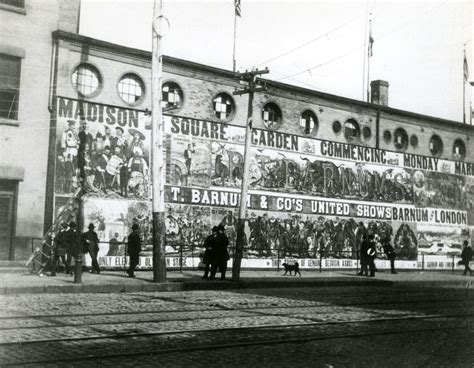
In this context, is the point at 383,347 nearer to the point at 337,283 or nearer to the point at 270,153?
the point at 337,283

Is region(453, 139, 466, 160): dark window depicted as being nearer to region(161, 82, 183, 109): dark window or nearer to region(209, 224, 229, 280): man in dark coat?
region(161, 82, 183, 109): dark window

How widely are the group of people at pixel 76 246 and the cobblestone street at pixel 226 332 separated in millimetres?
4073

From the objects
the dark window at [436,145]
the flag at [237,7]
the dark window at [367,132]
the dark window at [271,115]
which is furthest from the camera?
the dark window at [436,145]

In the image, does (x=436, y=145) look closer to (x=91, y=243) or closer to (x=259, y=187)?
(x=259, y=187)

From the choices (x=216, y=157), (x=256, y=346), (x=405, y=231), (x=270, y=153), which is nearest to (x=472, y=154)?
(x=405, y=231)

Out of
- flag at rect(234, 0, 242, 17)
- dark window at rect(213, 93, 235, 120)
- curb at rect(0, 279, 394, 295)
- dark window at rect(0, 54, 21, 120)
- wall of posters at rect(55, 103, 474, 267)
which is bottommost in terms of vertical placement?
curb at rect(0, 279, 394, 295)

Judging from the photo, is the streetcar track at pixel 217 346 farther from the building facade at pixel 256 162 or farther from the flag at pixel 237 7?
the flag at pixel 237 7

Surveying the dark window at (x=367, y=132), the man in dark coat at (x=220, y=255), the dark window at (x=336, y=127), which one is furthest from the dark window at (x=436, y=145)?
the man in dark coat at (x=220, y=255)

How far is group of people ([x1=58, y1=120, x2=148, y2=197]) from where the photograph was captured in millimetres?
20656

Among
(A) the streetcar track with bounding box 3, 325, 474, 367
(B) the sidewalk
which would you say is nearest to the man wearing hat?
(B) the sidewalk

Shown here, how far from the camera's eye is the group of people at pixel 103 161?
67.8 ft

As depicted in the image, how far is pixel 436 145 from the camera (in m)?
35.1

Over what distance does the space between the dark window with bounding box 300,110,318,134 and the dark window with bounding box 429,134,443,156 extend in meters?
9.50

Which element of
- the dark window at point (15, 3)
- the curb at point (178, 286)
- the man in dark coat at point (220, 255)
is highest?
the dark window at point (15, 3)
